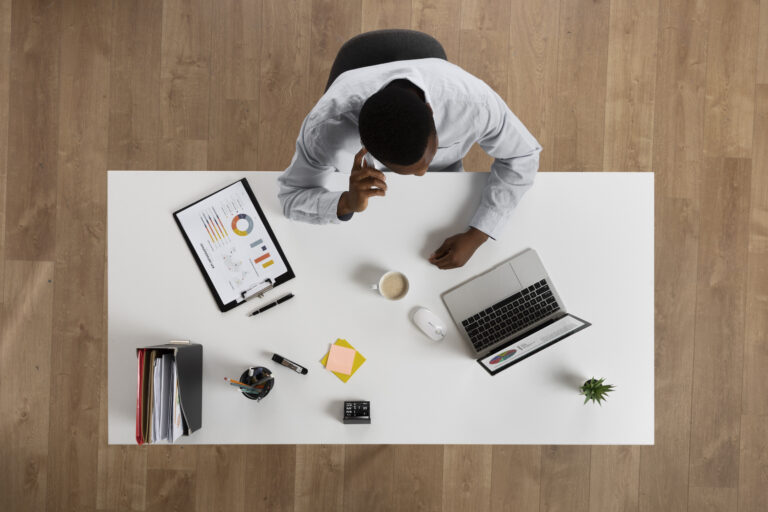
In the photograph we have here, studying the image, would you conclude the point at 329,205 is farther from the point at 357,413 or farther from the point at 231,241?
the point at 357,413

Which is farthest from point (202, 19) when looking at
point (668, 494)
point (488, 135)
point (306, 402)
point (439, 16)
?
point (668, 494)

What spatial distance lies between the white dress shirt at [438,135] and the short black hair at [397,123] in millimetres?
102

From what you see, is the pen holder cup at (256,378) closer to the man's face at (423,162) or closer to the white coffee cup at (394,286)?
the white coffee cup at (394,286)

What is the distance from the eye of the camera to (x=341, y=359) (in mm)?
1339

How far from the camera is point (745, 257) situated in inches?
82.4

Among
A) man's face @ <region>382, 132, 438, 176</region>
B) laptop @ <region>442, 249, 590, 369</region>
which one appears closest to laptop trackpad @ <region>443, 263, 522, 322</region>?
laptop @ <region>442, 249, 590, 369</region>

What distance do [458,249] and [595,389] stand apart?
0.51 metres

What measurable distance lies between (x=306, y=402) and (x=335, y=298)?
293 millimetres

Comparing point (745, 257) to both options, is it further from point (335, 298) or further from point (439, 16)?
point (335, 298)

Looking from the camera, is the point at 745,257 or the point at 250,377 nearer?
the point at 250,377

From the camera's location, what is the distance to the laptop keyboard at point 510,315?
1.33 m

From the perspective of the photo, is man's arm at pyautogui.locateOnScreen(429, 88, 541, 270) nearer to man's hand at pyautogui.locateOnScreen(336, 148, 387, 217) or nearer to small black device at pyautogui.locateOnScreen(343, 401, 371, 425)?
man's hand at pyautogui.locateOnScreen(336, 148, 387, 217)

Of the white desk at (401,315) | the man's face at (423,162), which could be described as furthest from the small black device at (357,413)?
the man's face at (423,162)

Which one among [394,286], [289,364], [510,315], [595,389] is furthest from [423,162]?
[595,389]
